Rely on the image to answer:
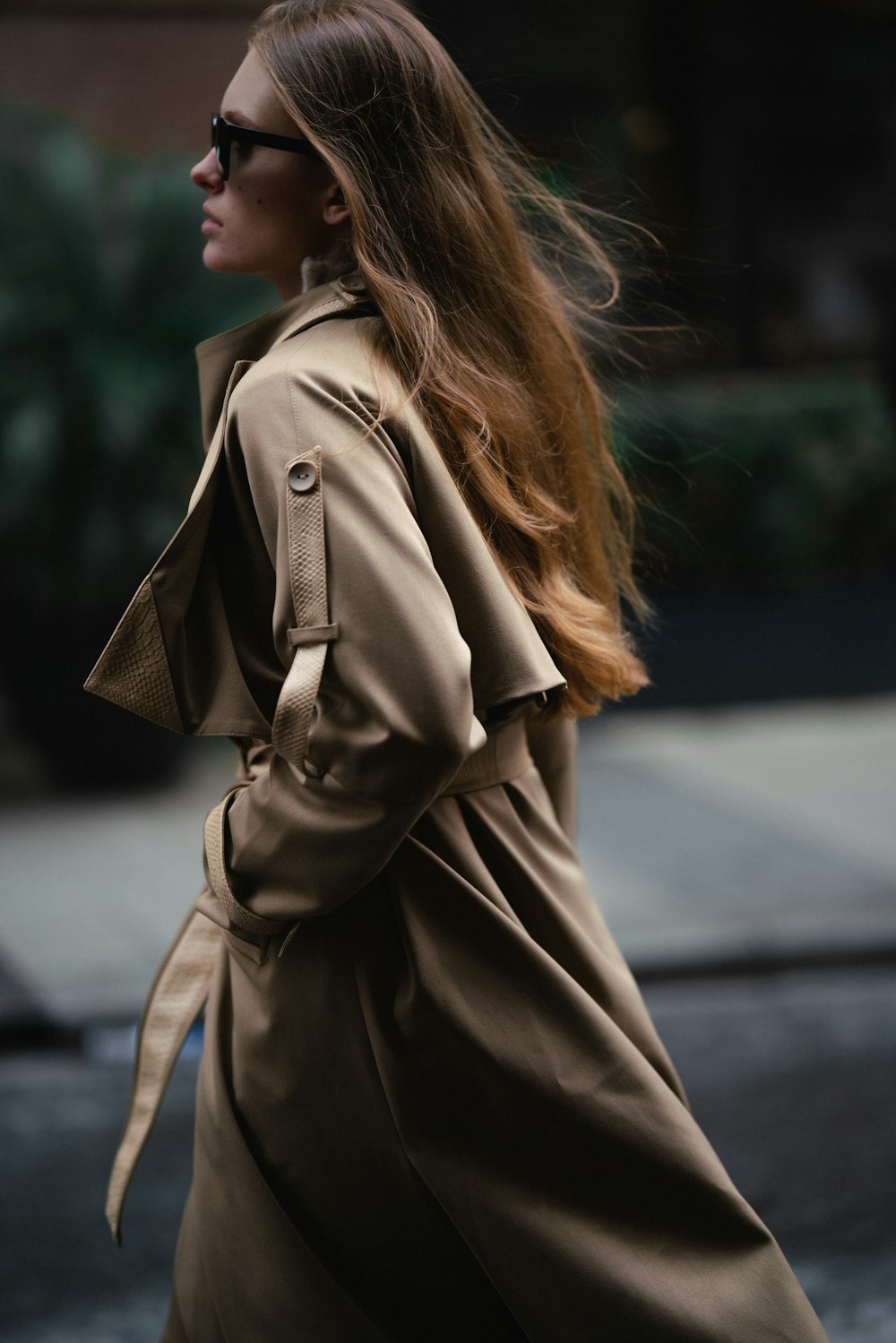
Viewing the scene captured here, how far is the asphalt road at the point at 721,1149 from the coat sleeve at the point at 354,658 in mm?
2127

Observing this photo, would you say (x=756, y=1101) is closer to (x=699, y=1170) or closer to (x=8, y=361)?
(x=699, y=1170)

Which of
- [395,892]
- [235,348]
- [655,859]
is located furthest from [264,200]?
[655,859]

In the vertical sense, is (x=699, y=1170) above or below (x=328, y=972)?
below

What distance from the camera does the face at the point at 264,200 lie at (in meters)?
2.16

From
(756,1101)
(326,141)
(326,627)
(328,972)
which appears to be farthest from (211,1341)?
(756,1101)

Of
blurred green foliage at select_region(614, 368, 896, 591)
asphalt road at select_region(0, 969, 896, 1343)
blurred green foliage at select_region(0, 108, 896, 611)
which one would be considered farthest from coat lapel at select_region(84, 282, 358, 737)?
blurred green foliage at select_region(614, 368, 896, 591)

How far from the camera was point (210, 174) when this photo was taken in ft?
7.33

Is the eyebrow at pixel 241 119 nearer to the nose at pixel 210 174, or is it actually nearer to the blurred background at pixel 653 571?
the nose at pixel 210 174

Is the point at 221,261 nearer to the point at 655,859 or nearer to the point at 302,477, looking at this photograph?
the point at 302,477

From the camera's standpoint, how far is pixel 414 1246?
2.14 metres

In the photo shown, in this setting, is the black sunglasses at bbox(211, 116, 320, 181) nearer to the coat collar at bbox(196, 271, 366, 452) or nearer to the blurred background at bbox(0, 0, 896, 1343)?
the coat collar at bbox(196, 271, 366, 452)

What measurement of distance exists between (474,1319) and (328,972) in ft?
1.66

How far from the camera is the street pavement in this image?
399cm

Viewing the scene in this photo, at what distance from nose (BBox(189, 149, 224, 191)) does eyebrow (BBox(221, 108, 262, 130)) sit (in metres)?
0.06
